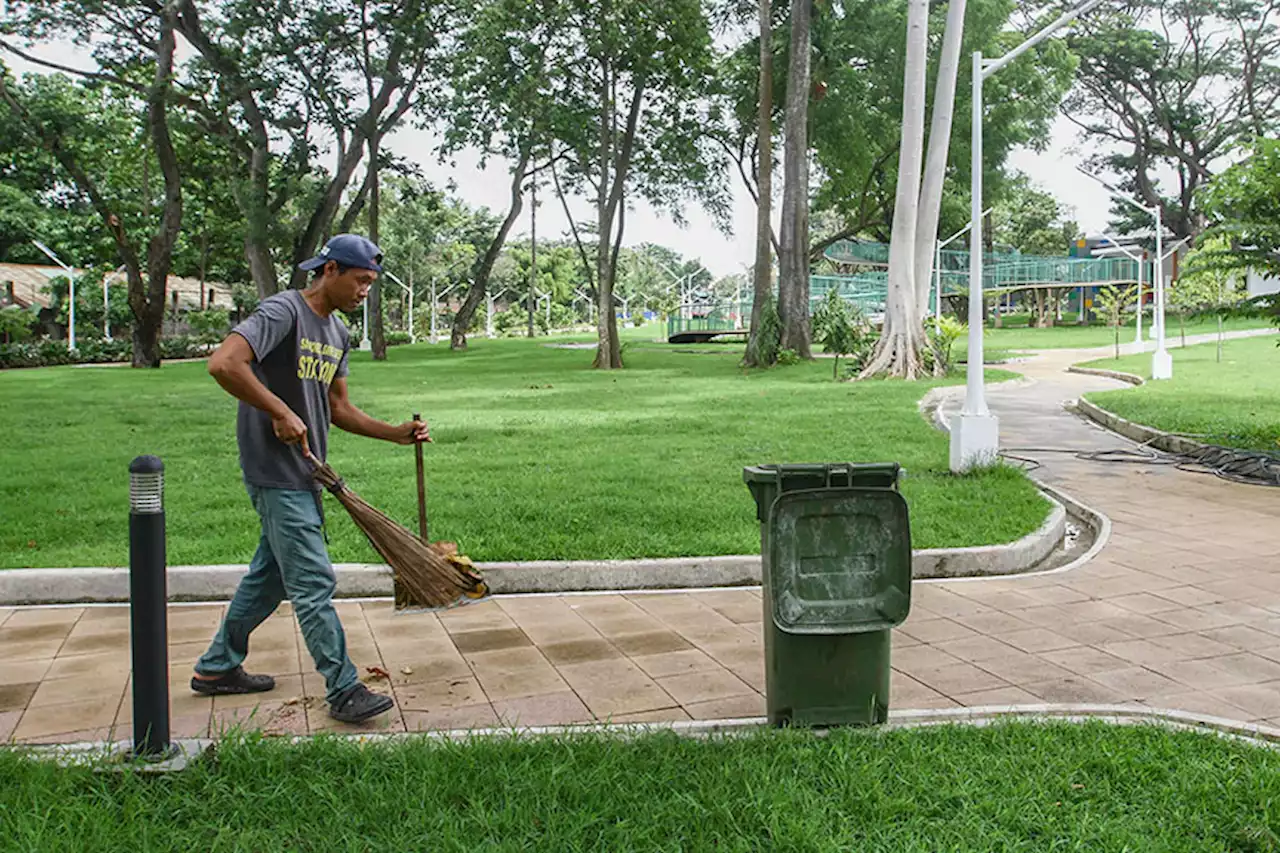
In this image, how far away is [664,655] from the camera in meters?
4.91

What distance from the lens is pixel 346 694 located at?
4.00 metres

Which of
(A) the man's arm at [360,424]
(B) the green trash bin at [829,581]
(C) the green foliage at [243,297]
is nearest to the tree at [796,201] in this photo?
(A) the man's arm at [360,424]

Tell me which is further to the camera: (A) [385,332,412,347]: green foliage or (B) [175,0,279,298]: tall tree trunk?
(A) [385,332,412,347]: green foliage

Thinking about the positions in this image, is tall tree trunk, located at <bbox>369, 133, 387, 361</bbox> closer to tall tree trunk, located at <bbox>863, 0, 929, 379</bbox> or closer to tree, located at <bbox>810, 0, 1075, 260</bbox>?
tree, located at <bbox>810, 0, 1075, 260</bbox>

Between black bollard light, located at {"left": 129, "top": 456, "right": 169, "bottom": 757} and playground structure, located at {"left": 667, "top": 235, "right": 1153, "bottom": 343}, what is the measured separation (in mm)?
47286

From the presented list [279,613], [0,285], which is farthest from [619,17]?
[0,285]

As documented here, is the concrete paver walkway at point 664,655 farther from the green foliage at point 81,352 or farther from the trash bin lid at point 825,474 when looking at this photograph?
the green foliage at point 81,352

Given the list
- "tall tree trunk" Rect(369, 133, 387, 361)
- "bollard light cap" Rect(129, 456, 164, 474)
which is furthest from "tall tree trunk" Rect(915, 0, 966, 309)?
"bollard light cap" Rect(129, 456, 164, 474)

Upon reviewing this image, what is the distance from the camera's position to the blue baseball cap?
407 cm

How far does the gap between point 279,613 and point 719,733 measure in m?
2.77

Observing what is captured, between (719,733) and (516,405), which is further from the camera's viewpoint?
(516,405)

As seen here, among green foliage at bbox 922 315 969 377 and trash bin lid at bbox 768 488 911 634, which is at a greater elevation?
green foliage at bbox 922 315 969 377

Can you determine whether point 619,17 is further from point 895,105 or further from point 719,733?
point 719,733

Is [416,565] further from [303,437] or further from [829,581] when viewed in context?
[829,581]
